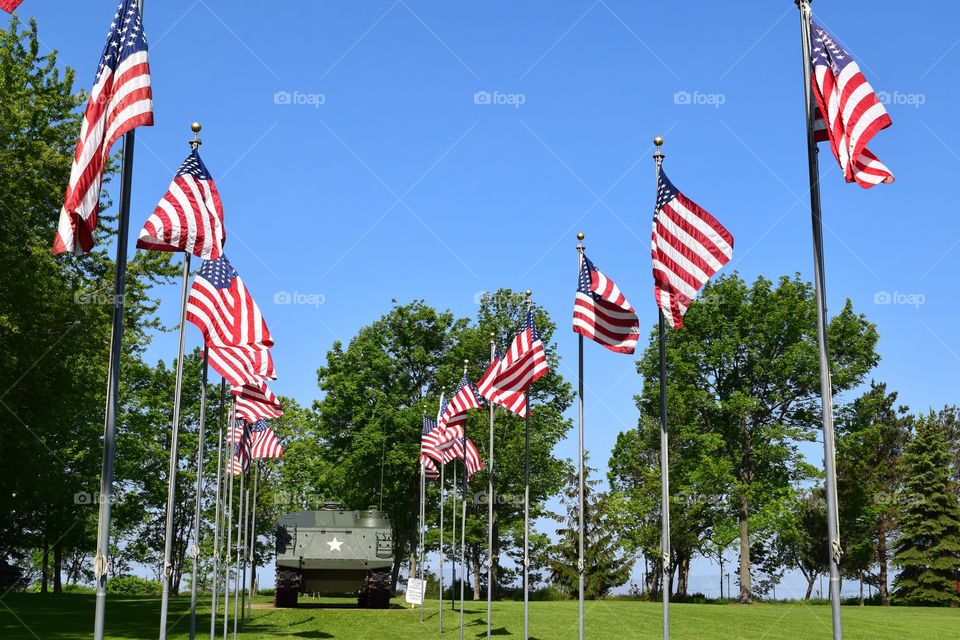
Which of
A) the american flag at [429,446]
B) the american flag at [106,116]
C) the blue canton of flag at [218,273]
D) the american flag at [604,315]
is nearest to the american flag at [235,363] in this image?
the blue canton of flag at [218,273]

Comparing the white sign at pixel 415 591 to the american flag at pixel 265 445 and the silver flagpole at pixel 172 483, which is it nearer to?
the american flag at pixel 265 445

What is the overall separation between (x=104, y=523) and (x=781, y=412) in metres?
38.1

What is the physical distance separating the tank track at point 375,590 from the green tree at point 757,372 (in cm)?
1568

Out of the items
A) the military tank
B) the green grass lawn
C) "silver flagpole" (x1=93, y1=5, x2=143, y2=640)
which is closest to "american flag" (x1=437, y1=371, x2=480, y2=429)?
the green grass lawn

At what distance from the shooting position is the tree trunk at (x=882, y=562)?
51.7 m

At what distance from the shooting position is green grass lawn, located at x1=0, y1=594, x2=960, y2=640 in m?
25.4

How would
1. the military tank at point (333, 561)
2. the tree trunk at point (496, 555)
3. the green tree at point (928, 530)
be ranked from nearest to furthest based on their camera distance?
the military tank at point (333, 561) < the green tree at point (928, 530) < the tree trunk at point (496, 555)

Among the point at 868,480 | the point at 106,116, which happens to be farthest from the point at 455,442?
the point at 868,480

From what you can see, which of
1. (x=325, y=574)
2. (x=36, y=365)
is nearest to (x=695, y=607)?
(x=325, y=574)

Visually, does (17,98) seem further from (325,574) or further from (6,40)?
(325,574)

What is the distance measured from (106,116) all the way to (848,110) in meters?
7.99

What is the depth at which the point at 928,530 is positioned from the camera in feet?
159

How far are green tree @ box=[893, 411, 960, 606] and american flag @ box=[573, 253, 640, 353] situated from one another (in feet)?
122

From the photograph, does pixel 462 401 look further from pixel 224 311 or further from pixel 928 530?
pixel 928 530
